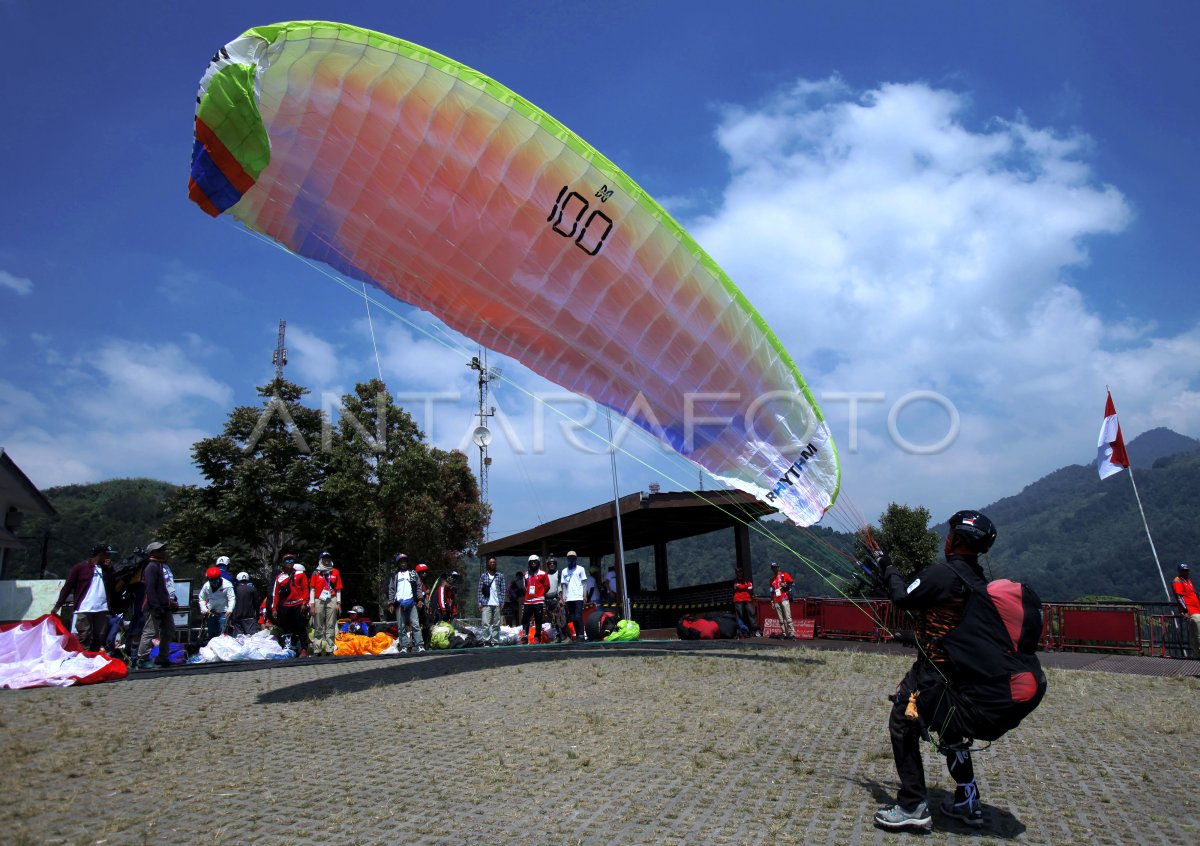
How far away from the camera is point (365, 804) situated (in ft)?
13.9

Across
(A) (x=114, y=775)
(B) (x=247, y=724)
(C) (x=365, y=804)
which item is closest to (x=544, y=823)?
(C) (x=365, y=804)

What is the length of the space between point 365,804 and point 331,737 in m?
1.62

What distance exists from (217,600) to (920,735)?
40.6 ft

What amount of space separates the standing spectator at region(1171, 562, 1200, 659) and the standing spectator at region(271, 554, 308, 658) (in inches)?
550

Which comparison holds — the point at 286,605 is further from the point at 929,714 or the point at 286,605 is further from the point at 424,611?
the point at 929,714

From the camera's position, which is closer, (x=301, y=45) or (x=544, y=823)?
(x=544, y=823)

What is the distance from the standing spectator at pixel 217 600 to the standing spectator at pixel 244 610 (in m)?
0.10

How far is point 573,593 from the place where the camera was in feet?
45.6

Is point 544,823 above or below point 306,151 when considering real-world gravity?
below

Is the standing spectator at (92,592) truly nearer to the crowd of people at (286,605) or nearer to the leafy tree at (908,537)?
the crowd of people at (286,605)

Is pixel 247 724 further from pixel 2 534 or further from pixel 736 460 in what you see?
pixel 2 534

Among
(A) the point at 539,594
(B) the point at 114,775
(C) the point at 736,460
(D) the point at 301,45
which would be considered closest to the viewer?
(B) the point at 114,775

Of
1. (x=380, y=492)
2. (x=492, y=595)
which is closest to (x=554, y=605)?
(x=492, y=595)

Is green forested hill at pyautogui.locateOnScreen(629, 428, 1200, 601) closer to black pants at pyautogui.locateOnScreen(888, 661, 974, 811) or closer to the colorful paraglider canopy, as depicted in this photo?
the colorful paraglider canopy
